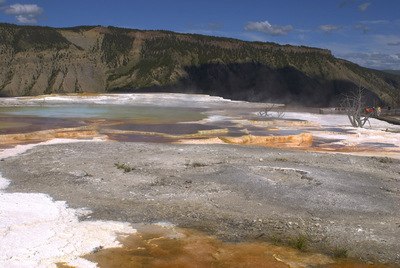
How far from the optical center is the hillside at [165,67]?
247ft

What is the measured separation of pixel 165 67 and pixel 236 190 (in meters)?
74.3

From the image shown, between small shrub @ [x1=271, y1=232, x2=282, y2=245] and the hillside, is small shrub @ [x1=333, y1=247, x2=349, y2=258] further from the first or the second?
the hillside

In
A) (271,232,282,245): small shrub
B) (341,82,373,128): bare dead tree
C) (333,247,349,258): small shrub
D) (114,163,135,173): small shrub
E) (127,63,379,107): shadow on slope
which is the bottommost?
(114,163,135,173): small shrub

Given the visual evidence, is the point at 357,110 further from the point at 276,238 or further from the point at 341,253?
the point at 341,253

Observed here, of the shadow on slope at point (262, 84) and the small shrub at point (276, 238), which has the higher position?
the shadow on slope at point (262, 84)


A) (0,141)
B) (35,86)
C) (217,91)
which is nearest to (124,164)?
(0,141)

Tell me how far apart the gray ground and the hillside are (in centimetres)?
6210

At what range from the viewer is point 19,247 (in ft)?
17.2

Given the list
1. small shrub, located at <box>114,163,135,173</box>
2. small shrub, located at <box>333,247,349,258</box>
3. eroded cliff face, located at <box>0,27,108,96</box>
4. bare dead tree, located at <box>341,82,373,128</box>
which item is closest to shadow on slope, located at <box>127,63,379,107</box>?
eroded cliff face, located at <box>0,27,108,96</box>

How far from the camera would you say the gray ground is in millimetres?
6266

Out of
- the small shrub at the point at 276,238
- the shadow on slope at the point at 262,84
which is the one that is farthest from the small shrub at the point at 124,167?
the shadow on slope at the point at 262,84

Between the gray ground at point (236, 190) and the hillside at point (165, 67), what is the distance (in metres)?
62.1

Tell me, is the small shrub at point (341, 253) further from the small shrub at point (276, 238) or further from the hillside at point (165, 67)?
the hillside at point (165, 67)

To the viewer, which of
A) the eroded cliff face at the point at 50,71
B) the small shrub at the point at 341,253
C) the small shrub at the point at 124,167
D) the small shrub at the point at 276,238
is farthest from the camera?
the eroded cliff face at the point at 50,71
